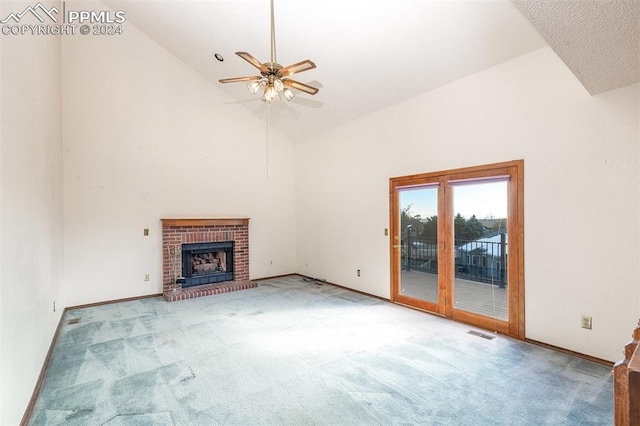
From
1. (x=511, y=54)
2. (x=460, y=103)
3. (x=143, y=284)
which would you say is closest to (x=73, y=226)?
(x=143, y=284)

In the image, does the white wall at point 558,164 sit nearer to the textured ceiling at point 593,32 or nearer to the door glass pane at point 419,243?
the door glass pane at point 419,243

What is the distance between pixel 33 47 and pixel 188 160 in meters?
2.98

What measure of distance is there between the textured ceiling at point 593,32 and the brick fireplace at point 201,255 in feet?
17.6

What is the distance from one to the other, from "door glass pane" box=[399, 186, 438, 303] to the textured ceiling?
84.9 inches

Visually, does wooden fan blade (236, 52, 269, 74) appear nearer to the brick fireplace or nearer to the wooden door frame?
the wooden door frame

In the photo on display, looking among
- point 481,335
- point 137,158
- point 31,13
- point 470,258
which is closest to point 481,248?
point 470,258

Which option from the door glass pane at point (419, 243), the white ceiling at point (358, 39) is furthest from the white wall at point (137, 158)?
the door glass pane at point (419, 243)

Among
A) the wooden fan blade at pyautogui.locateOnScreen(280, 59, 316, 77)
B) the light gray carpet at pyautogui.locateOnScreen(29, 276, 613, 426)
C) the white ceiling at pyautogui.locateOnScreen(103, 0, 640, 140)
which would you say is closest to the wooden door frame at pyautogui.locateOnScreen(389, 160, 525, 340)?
the light gray carpet at pyautogui.locateOnScreen(29, 276, 613, 426)

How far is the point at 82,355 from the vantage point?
3.04 metres

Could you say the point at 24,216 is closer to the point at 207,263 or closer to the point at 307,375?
the point at 307,375

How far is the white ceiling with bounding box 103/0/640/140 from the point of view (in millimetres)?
3041

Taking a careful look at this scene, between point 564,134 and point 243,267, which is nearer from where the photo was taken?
point 564,134

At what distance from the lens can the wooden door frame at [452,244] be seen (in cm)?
338

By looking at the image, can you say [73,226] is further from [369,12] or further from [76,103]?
[369,12]
